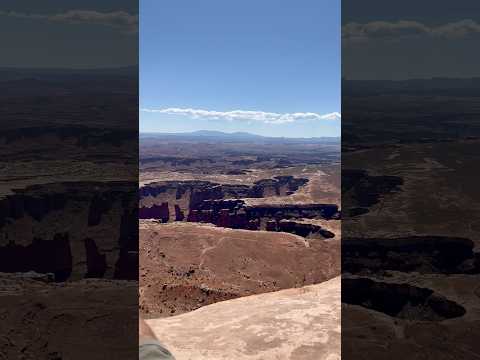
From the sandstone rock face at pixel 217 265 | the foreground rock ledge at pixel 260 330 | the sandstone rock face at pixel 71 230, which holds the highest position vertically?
the sandstone rock face at pixel 71 230

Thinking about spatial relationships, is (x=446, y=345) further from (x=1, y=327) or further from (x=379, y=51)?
(x=1, y=327)

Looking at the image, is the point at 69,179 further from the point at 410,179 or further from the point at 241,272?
the point at 241,272

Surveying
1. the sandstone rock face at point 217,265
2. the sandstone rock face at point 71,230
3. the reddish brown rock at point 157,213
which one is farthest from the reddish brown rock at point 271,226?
the sandstone rock face at point 71,230

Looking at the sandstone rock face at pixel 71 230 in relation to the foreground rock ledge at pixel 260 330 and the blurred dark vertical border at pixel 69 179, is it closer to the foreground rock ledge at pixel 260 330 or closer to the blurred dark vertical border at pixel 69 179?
the blurred dark vertical border at pixel 69 179

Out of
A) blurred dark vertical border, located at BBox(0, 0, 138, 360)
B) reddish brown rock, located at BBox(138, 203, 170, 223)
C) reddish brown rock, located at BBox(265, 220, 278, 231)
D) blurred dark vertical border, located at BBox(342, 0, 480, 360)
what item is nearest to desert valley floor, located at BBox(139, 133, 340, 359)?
reddish brown rock, located at BBox(265, 220, 278, 231)

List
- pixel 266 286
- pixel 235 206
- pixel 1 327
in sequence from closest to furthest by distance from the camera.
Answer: pixel 1 327 < pixel 266 286 < pixel 235 206

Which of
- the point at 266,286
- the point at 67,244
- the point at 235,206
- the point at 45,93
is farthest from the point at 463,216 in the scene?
the point at 235,206
